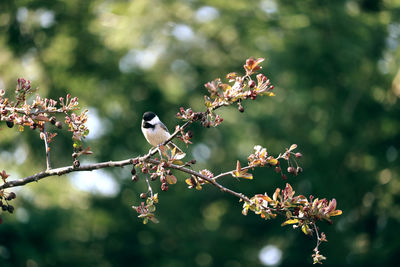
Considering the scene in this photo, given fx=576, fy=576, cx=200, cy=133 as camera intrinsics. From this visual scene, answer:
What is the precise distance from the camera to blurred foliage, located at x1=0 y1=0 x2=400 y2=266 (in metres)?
11.8

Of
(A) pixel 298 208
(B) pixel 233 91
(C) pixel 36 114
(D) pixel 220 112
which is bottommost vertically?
(A) pixel 298 208

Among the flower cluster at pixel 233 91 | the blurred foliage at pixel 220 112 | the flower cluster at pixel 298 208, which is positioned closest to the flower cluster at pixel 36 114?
the flower cluster at pixel 233 91

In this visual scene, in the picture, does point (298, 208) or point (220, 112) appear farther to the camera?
point (220, 112)

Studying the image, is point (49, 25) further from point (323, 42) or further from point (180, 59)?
point (323, 42)

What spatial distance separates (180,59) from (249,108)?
2055mm

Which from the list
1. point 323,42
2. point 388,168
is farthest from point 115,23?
point 388,168

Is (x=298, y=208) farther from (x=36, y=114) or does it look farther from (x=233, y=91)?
(x=36, y=114)

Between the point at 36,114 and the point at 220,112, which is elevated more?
the point at 220,112

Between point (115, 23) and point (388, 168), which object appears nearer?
point (388, 168)

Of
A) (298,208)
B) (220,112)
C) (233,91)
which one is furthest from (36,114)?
(220,112)

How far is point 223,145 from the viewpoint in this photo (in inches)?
504

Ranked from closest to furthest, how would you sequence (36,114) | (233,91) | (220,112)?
(233,91) < (36,114) < (220,112)

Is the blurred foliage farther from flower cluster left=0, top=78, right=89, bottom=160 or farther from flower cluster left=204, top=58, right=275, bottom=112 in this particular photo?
flower cluster left=204, top=58, right=275, bottom=112

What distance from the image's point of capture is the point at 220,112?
41.1 ft
